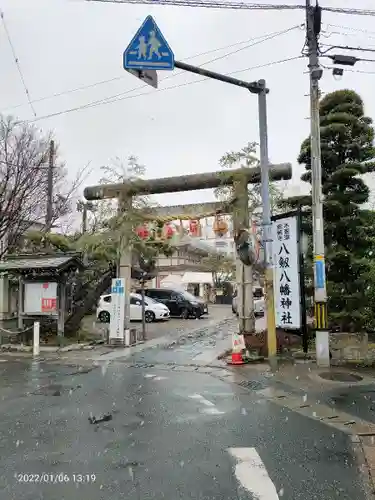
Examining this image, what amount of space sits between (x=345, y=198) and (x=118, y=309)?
8.27m

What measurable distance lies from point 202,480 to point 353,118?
1148 centimetres

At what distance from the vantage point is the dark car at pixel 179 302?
25.9m

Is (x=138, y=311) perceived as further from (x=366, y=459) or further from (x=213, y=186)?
(x=366, y=459)

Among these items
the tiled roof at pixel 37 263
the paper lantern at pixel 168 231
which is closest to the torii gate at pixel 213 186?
the paper lantern at pixel 168 231

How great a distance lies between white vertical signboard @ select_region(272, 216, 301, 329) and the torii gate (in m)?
1.18

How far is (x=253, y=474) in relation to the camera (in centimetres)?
452

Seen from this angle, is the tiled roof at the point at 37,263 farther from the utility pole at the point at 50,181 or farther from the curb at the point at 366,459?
the curb at the point at 366,459

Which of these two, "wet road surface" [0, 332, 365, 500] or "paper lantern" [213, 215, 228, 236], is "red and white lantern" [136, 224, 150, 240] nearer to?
"paper lantern" [213, 215, 228, 236]

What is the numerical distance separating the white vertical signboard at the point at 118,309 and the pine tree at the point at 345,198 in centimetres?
687

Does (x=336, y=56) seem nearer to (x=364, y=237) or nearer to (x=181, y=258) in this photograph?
(x=364, y=237)

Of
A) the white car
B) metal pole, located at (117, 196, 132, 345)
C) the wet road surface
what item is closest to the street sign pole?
the wet road surface

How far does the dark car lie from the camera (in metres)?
25.9

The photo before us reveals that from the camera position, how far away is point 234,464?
4773 millimetres

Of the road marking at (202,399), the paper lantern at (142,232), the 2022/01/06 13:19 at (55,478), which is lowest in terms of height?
the road marking at (202,399)
